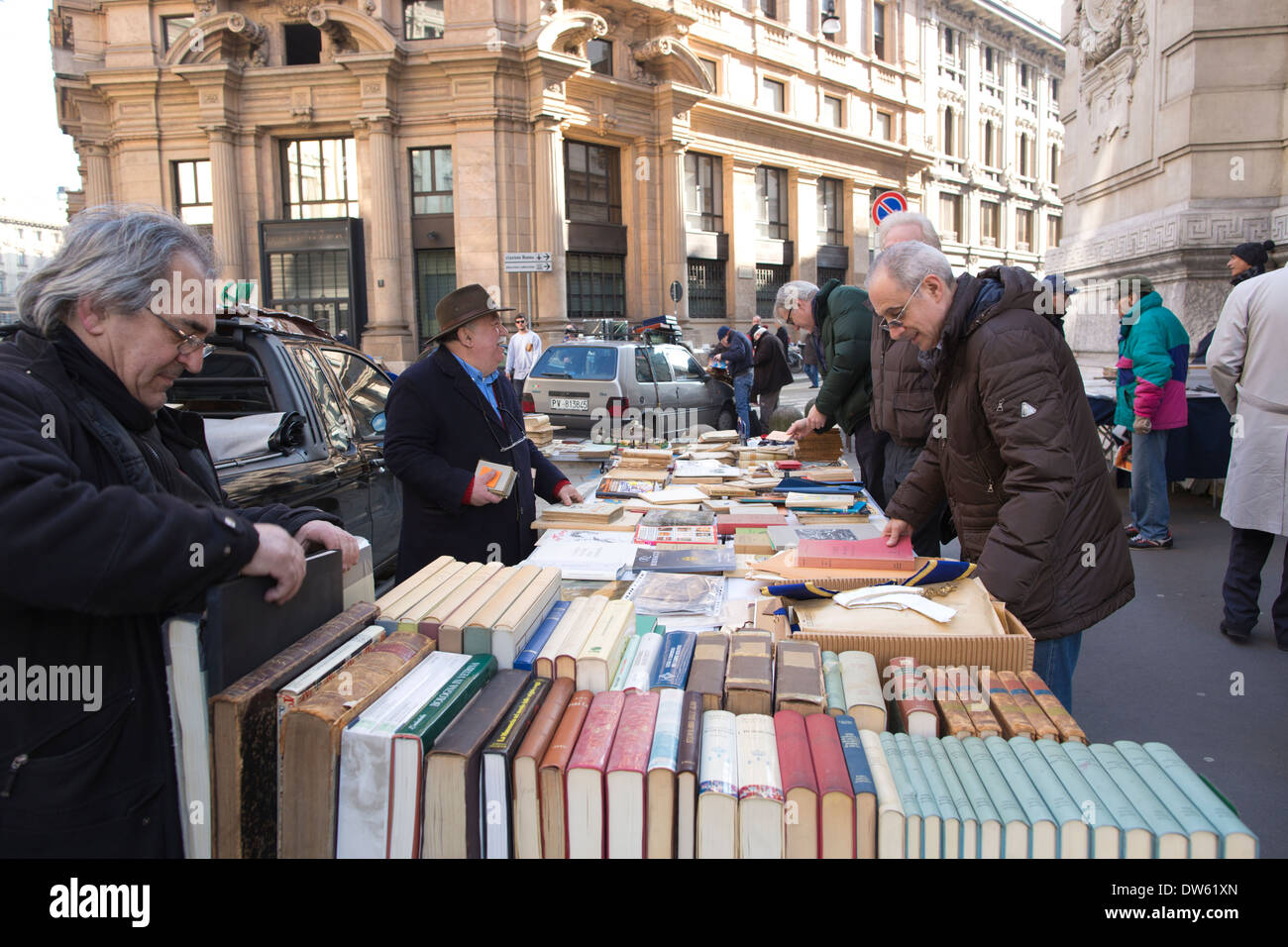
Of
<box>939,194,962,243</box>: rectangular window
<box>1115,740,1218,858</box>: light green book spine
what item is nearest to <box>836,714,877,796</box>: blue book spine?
<box>1115,740,1218,858</box>: light green book spine

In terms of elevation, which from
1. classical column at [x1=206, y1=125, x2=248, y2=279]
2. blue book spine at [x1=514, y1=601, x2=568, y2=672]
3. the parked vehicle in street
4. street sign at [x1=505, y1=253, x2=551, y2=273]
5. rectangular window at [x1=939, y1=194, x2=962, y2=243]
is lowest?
blue book spine at [x1=514, y1=601, x2=568, y2=672]

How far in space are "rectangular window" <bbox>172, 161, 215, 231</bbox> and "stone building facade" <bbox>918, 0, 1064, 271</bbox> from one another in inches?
1228

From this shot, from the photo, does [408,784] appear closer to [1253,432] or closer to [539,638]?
[539,638]

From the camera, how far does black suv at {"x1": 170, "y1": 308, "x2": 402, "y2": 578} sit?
4.12 m

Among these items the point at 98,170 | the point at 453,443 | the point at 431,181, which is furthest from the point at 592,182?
the point at 453,443

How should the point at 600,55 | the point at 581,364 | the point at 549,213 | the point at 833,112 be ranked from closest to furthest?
the point at 581,364 < the point at 549,213 < the point at 600,55 < the point at 833,112

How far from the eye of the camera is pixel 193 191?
88.5ft

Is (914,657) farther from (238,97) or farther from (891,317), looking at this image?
(238,97)

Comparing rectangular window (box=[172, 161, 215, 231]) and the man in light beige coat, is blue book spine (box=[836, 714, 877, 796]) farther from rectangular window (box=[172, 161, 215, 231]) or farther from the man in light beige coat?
rectangular window (box=[172, 161, 215, 231])

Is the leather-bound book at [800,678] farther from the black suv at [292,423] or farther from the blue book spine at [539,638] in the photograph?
the black suv at [292,423]

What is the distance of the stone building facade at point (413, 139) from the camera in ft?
82.5

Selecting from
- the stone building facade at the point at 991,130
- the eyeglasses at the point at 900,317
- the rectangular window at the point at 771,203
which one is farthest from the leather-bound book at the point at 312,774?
the stone building facade at the point at 991,130

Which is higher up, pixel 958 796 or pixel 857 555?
pixel 857 555

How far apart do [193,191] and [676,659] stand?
30.5 metres
